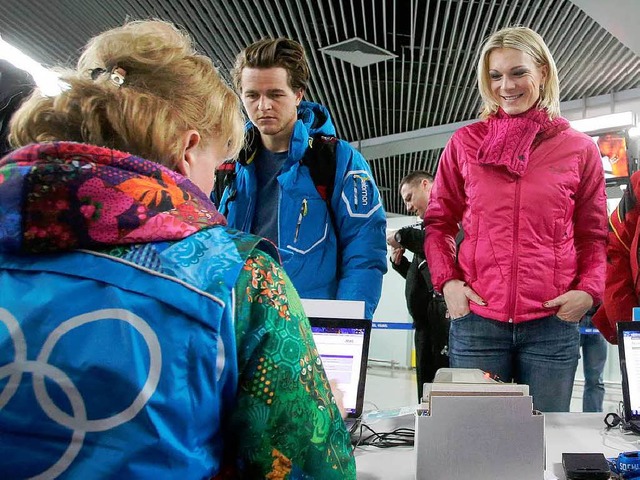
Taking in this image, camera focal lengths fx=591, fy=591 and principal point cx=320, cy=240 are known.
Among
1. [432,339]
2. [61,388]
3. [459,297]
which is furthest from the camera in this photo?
[432,339]

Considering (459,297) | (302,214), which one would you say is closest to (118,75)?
(302,214)

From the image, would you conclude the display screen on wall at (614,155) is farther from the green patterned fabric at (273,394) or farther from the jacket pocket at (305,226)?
the green patterned fabric at (273,394)

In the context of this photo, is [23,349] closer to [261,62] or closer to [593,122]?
[261,62]

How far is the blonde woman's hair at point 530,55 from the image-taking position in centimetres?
187

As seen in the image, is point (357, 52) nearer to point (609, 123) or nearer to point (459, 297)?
point (609, 123)

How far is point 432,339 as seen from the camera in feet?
12.0

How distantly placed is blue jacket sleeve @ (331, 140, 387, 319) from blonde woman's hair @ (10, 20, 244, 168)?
1.09 m

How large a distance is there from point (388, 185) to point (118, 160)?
11317 millimetres

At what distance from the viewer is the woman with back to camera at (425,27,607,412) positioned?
1.71 metres

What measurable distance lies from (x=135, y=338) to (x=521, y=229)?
4.67ft

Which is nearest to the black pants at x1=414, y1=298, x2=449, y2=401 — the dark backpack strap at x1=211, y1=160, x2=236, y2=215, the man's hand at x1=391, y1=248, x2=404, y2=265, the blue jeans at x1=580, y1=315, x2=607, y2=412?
the man's hand at x1=391, y1=248, x2=404, y2=265

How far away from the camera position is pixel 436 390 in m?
1.13

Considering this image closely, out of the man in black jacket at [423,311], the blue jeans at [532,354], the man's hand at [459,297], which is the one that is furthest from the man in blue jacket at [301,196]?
the man in black jacket at [423,311]

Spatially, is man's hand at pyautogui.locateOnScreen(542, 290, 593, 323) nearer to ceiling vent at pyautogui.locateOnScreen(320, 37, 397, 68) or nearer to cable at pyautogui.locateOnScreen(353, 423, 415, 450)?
cable at pyautogui.locateOnScreen(353, 423, 415, 450)
